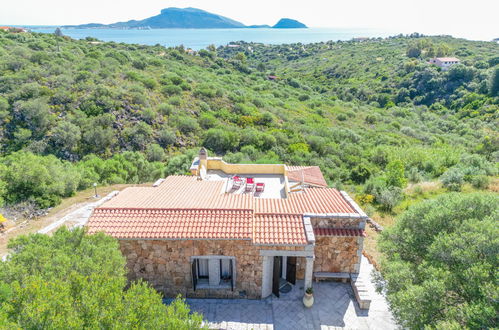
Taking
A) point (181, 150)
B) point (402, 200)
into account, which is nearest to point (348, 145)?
point (402, 200)

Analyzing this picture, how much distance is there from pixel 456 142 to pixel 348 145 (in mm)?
21254

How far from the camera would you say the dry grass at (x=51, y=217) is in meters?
13.9

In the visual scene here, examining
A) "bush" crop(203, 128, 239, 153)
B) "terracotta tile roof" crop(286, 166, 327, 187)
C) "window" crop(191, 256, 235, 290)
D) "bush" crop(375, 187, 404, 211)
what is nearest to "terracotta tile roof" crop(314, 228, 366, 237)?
"window" crop(191, 256, 235, 290)

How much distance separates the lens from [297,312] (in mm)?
10539

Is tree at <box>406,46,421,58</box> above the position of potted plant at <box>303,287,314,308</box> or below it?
above

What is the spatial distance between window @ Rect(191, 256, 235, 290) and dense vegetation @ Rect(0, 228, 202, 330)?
3.89 meters

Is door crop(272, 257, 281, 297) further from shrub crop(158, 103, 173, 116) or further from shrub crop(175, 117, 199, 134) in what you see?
shrub crop(158, 103, 173, 116)

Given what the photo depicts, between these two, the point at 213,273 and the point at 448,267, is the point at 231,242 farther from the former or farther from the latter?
the point at 448,267

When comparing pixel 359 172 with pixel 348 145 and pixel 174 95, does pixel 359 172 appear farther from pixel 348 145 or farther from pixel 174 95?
pixel 174 95

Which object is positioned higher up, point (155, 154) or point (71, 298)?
point (71, 298)

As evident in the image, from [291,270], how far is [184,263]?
13.4 feet

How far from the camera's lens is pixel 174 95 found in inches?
1619

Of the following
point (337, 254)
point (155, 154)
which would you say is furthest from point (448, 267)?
point (155, 154)

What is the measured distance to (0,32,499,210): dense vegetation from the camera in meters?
22.7
